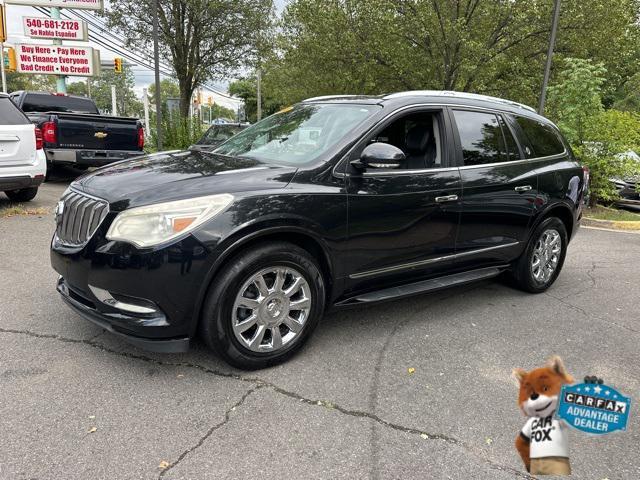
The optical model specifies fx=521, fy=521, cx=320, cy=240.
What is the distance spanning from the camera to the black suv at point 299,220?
9.62ft

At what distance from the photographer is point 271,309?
10.7 ft

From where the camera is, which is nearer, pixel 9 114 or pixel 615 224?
pixel 9 114

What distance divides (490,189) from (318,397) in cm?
236

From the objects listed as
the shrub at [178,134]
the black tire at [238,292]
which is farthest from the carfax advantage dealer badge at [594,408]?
the shrub at [178,134]

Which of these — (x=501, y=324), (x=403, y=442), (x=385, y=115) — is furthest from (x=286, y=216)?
(x=501, y=324)

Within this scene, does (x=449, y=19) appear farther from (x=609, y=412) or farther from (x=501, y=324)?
(x=609, y=412)

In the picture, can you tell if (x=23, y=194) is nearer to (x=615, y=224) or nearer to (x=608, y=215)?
(x=615, y=224)

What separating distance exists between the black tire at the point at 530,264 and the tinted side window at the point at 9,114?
6.70 m

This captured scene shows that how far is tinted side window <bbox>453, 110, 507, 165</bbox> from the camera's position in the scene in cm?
425

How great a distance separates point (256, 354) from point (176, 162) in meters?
1.48

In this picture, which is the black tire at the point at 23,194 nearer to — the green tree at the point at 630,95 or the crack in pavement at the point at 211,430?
the crack in pavement at the point at 211,430

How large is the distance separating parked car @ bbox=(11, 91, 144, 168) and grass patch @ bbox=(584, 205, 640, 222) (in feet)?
29.7

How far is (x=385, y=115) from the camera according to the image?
3.79 meters

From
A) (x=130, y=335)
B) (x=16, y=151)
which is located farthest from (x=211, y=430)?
(x=16, y=151)
